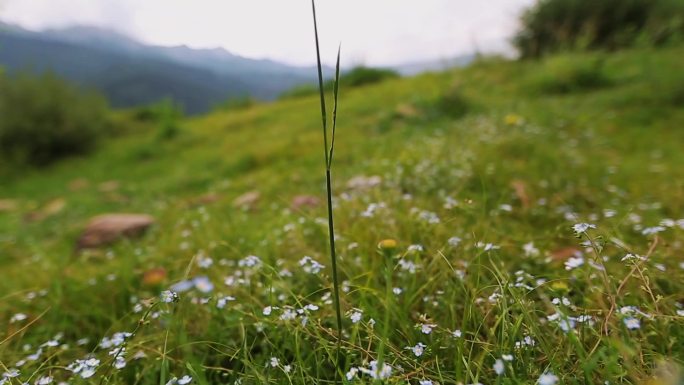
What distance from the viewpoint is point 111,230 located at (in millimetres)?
3207

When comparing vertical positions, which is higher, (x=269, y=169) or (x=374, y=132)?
(x=374, y=132)

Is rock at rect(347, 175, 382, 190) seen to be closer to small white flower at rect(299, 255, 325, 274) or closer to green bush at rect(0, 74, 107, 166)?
small white flower at rect(299, 255, 325, 274)

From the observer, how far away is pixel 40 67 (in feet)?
30.9

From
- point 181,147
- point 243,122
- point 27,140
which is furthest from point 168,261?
point 27,140

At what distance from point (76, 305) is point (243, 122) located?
23.9 feet

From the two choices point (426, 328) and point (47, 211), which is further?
point (47, 211)

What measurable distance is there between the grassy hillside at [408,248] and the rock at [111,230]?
0.51 ft

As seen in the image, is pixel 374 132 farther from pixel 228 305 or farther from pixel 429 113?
pixel 228 305

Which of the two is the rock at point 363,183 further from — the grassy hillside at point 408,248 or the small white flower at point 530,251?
the small white flower at point 530,251

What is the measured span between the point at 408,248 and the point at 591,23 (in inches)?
321

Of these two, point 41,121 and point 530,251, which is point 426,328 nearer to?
point 530,251

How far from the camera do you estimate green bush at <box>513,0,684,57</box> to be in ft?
21.7

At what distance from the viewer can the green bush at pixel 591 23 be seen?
660 cm

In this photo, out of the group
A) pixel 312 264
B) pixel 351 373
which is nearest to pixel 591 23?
pixel 312 264
